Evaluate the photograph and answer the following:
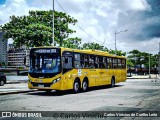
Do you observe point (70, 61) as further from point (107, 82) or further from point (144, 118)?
point (144, 118)

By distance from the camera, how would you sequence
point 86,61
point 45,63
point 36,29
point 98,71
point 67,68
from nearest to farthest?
point 45,63
point 67,68
point 86,61
point 98,71
point 36,29

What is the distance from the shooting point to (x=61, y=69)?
53.6 ft

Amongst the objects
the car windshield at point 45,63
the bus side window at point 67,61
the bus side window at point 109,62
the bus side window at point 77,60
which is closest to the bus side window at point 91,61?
the bus side window at point 77,60

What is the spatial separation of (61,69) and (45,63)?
1.10 metres

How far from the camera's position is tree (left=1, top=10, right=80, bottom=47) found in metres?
34.8

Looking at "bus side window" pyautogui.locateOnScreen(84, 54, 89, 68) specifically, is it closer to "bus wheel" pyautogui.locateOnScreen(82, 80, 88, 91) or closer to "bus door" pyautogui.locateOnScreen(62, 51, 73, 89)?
"bus wheel" pyautogui.locateOnScreen(82, 80, 88, 91)

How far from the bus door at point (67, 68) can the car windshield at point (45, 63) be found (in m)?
0.47

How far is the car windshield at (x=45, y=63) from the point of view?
16344 mm

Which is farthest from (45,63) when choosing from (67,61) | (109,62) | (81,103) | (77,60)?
(109,62)

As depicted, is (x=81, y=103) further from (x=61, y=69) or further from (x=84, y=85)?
(x=84, y=85)

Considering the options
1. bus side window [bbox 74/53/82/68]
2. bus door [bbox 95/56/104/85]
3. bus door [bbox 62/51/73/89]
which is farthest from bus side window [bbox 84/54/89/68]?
bus door [bbox 62/51/73/89]

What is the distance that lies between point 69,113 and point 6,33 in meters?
29.1

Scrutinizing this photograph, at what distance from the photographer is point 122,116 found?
27.9 ft

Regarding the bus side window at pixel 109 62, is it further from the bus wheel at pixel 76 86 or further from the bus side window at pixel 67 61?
the bus side window at pixel 67 61
